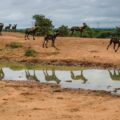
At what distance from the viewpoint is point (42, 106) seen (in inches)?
711

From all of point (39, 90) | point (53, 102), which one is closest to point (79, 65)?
point (39, 90)

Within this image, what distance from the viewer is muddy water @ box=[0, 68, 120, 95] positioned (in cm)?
2406

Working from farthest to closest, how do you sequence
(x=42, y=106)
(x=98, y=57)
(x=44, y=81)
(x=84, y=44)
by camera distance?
(x=84, y=44) → (x=98, y=57) → (x=44, y=81) → (x=42, y=106)

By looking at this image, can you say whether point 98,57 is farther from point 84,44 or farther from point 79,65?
point 84,44

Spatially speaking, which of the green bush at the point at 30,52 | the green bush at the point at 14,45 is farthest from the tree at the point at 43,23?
the green bush at the point at 30,52

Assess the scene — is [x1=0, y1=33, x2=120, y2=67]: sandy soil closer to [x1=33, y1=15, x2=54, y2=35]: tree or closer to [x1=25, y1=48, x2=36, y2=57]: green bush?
[x1=25, y1=48, x2=36, y2=57]: green bush

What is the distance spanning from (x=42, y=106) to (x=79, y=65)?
51.9 ft

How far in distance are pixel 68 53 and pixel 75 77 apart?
11.1 meters

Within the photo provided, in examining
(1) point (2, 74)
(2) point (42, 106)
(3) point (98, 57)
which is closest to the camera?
(2) point (42, 106)

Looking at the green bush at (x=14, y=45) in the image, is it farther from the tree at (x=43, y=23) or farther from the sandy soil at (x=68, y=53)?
the tree at (x=43, y=23)

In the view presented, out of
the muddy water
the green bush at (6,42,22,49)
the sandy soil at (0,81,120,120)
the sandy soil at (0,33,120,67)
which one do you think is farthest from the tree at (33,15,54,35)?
the sandy soil at (0,81,120,120)

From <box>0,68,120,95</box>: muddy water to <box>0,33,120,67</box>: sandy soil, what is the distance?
13.3 ft

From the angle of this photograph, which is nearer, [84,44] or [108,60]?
[108,60]

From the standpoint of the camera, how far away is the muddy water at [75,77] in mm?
24062
